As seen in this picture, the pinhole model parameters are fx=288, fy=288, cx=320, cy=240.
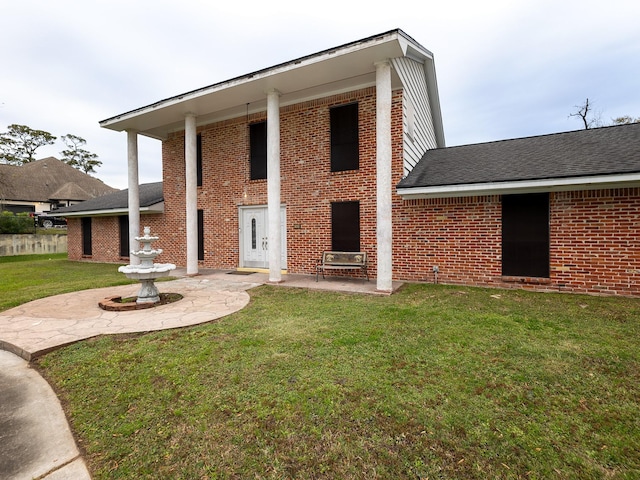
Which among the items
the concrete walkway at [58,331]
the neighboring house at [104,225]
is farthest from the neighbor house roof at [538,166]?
the neighboring house at [104,225]

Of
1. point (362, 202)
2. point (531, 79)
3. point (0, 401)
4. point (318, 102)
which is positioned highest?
point (531, 79)

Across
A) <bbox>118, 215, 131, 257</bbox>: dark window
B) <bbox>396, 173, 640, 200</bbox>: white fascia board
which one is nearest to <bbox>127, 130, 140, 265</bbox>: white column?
<bbox>118, 215, 131, 257</bbox>: dark window

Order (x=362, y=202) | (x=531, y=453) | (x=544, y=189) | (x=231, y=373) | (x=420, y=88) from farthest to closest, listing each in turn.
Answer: (x=420, y=88)
(x=362, y=202)
(x=544, y=189)
(x=231, y=373)
(x=531, y=453)

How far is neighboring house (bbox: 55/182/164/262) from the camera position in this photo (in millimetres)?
12555

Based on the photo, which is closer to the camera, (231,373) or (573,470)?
(573,470)

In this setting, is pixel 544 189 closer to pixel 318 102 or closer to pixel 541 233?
pixel 541 233

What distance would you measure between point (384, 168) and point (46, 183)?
40.6m

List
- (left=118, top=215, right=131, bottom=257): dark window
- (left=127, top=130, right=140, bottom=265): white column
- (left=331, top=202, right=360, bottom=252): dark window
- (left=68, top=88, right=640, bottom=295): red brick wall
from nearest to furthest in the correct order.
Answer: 1. (left=68, top=88, right=640, bottom=295): red brick wall
2. (left=331, top=202, right=360, bottom=252): dark window
3. (left=127, top=130, right=140, bottom=265): white column
4. (left=118, top=215, right=131, bottom=257): dark window

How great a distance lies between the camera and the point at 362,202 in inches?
336

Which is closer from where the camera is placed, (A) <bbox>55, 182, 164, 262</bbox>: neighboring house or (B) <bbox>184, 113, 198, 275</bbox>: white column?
(B) <bbox>184, 113, 198, 275</bbox>: white column

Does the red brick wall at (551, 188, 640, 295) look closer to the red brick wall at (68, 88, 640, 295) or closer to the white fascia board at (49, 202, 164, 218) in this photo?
the red brick wall at (68, 88, 640, 295)

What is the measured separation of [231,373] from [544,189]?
7487mm

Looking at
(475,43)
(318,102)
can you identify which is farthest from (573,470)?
(475,43)

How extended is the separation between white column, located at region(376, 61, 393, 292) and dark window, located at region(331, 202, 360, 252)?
184 cm
